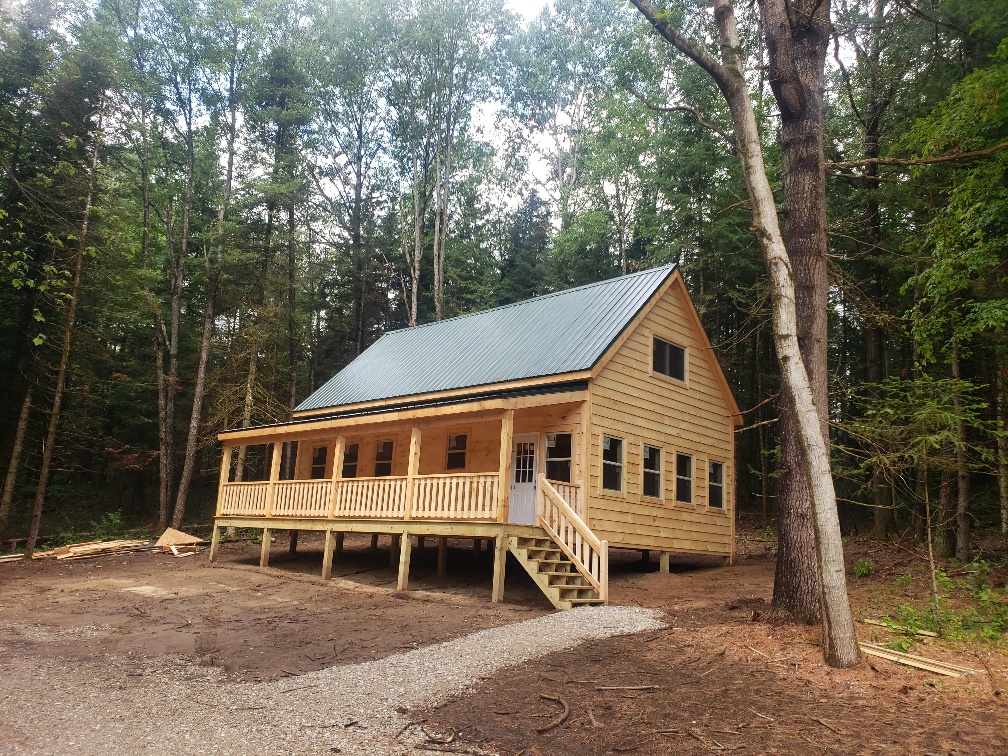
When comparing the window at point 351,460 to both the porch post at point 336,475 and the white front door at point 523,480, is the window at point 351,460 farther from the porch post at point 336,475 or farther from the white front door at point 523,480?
the white front door at point 523,480

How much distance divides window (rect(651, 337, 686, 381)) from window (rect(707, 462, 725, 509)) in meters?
2.64

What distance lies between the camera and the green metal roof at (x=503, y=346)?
1539cm

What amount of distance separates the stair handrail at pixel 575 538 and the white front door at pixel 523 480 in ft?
10.3

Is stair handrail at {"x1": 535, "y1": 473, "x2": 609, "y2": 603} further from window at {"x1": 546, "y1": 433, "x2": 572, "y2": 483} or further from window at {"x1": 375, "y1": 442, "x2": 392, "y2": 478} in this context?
window at {"x1": 375, "y1": 442, "x2": 392, "y2": 478}

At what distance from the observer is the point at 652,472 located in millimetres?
15844

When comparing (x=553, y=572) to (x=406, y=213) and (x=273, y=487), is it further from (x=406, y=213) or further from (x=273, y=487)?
(x=406, y=213)

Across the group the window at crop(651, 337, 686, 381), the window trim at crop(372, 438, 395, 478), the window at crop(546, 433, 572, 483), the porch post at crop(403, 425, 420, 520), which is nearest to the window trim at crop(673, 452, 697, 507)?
the window at crop(651, 337, 686, 381)

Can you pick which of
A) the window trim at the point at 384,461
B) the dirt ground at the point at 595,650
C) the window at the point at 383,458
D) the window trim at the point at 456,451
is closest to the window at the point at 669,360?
the dirt ground at the point at 595,650

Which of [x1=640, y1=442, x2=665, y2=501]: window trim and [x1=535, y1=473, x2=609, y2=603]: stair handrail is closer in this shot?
[x1=535, y1=473, x2=609, y2=603]: stair handrail

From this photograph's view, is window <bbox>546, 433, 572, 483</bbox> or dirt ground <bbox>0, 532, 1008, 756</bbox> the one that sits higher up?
window <bbox>546, 433, 572, 483</bbox>

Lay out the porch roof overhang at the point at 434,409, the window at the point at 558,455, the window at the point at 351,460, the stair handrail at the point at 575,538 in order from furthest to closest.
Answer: the window at the point at 351,460 → the window at the point at 558,455 → the porch roof overhang at the point at 434,409 → the stair handrail at the point at 575,538

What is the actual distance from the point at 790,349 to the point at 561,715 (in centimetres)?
411

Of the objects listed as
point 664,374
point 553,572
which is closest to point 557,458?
point 664,374

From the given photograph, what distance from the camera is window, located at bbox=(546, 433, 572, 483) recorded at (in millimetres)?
15234
